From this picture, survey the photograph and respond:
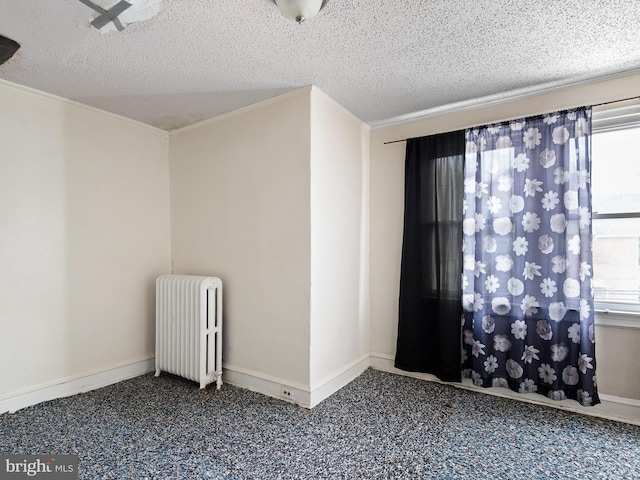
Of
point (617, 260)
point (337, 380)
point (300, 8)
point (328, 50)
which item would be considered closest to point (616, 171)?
point (617, 260)

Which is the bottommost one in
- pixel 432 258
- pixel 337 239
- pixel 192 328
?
pixel 192 328

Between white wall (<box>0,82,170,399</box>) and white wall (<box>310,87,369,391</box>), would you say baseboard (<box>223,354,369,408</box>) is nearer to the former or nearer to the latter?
white wall (<box>310,87,369,391</box>)

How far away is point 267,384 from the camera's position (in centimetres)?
273

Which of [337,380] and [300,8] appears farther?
[337,380]

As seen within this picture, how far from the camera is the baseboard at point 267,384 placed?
255 centimetres

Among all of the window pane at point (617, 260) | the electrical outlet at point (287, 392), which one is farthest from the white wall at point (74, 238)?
the window pane at point (617, 260)

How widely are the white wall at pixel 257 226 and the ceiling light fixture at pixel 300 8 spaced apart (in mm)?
891

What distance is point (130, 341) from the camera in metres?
3.12

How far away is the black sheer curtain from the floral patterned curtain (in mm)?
97

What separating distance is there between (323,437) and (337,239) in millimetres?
1449

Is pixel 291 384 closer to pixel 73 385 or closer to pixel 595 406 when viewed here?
pixel 73 385

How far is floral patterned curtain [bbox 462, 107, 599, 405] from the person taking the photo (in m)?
2.42

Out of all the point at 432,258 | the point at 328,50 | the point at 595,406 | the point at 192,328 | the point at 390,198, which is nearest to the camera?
the point at 328,50

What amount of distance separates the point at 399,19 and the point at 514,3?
54 centimetres
